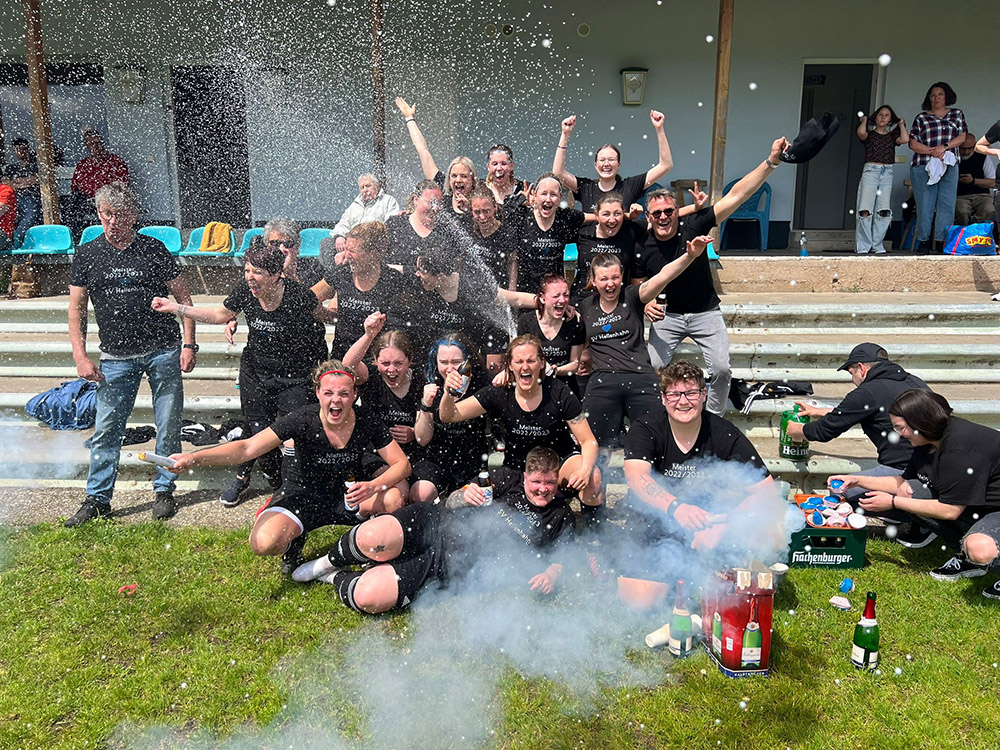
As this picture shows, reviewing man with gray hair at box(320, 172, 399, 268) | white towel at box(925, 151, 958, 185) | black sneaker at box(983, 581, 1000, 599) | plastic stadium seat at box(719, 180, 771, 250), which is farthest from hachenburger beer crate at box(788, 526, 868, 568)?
plastic stadium seat at box(719, 180, 771, 250)

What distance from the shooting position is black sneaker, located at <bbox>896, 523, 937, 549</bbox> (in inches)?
184

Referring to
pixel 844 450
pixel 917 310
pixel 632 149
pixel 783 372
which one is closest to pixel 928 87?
pixel 632 149

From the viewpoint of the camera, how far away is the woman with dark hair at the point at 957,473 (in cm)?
407

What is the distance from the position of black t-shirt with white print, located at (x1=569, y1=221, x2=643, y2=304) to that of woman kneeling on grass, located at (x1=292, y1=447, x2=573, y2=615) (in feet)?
5.50

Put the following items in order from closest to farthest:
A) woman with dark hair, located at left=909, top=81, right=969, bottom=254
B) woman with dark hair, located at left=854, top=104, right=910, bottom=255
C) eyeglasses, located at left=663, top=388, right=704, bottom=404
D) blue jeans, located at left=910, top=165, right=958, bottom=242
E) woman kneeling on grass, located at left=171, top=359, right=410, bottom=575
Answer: eyeglasses, located at left=663, top=388, right=704, bottom=404 → woman kneeling on grass, located at left=171, top=359, right=410, bottom=575 → woman with dark hair, located at left=909, top=81, right=969, bottom=254 → woman with dark hair, located at left=854, top=104, right=910, bottom=255 → blue jeans, located at left=910, top=165, right=958, bottom=242

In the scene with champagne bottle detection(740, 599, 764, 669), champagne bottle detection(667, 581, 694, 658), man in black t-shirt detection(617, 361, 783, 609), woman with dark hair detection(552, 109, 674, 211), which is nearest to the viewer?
champagne bottle detection(740, 599, 764, 669)

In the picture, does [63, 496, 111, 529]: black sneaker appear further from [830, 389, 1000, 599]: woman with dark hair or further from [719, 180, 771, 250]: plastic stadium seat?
[719, 180, 771, 250]: plastic stadium seat

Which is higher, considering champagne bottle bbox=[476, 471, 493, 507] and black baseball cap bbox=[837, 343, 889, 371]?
black baseball cap bbox=[837, 343, 889, 371]

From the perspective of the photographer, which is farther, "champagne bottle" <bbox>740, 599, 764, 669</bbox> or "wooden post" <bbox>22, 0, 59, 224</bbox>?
"wooden post" <bbox>22, 0, 59, 224</bbox>

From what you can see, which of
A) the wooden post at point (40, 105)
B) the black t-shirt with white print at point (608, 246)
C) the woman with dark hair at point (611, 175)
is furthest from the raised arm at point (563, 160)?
the wooden post at point (40, 105)

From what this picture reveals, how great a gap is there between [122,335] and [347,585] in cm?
234

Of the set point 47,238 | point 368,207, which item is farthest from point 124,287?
point 47,238

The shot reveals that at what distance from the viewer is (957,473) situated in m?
4.11

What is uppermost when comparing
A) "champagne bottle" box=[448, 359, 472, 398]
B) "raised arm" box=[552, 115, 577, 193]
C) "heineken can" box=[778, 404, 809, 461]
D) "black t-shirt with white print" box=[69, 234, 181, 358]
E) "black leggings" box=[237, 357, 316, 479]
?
"raised arm" box=[552, 115, 577, 193]
